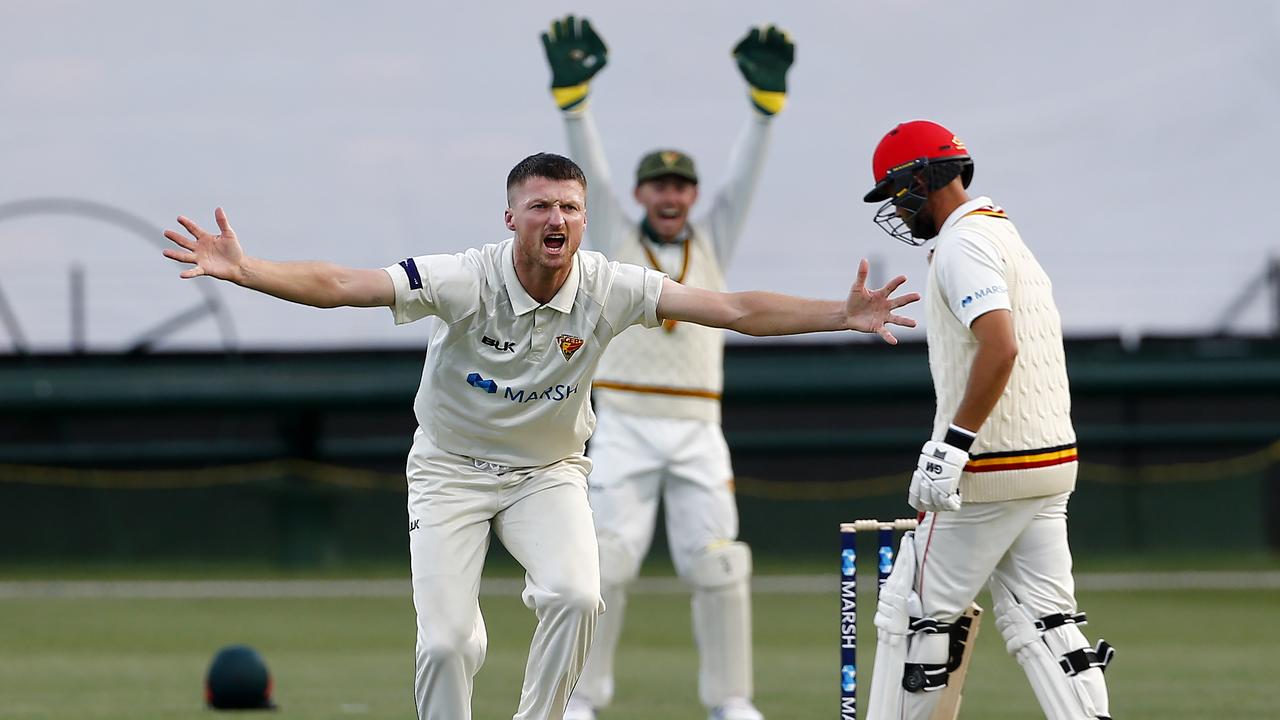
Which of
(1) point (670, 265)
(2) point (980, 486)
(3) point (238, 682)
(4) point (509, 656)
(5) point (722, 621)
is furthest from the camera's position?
(4) point (509, 656)

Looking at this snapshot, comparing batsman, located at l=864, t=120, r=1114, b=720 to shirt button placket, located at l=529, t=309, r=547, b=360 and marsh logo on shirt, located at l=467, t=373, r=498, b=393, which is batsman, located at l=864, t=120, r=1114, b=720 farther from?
marsh logo on shirt, located at l=467, t=373, r=498, b=393

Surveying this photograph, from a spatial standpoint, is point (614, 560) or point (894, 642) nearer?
point (894, 642)

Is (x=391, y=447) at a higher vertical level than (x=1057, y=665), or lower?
higher

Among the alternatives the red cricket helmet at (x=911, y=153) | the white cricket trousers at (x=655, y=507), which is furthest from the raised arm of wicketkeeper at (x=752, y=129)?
the red cricket helmet at (x=911, y=153)

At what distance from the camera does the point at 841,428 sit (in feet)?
61.9

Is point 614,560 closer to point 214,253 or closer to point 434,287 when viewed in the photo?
point 434,287

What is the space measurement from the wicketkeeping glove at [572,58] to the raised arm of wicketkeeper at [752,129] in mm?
747

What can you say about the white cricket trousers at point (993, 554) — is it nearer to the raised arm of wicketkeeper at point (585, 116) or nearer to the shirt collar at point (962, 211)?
the shirt collar at point (962, 211)

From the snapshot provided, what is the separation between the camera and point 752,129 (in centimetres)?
866

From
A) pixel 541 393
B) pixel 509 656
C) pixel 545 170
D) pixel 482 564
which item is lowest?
pixel 509 656

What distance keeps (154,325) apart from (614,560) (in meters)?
11.9

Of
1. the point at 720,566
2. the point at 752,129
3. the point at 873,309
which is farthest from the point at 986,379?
the point at 752,129

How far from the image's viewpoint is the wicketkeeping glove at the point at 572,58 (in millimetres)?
8375

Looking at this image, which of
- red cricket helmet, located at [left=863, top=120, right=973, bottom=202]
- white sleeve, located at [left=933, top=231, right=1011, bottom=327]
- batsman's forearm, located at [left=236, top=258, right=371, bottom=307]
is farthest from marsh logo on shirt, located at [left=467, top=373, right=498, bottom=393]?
white sleeve, located at [left=933, top=231, right=1011, bottom=327]
